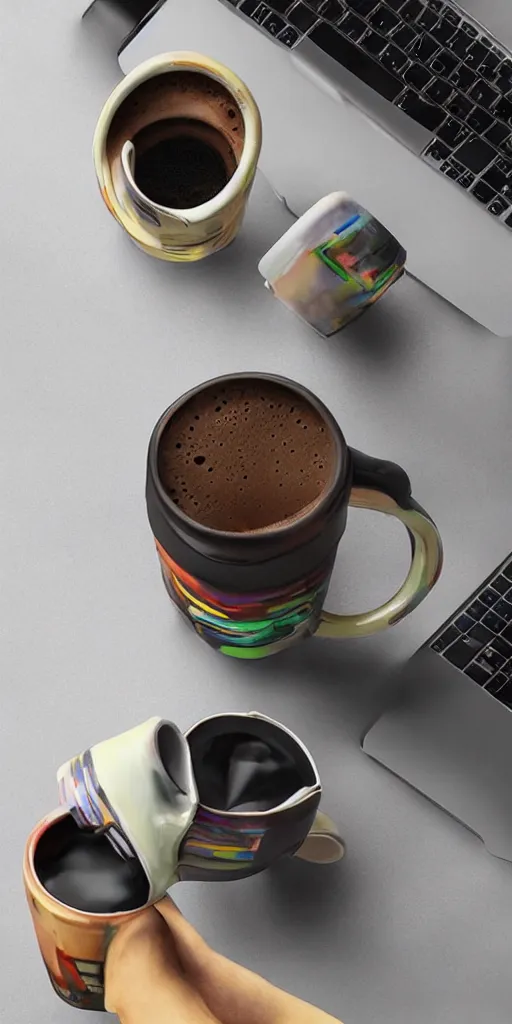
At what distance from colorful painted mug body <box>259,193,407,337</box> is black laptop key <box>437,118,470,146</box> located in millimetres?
55

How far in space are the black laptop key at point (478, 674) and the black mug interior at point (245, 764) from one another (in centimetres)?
11

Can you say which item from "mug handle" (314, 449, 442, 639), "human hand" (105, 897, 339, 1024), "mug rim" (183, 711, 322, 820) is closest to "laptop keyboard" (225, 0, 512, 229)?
"mug handle" (314, 449, 442, 639)

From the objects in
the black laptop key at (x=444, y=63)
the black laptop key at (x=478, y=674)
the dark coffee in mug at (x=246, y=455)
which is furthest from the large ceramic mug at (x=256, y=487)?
the black laptop key at (x=444, y=63)

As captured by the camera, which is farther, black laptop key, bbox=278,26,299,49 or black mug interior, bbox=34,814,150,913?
black laptop key, bbox=278,26,299,49

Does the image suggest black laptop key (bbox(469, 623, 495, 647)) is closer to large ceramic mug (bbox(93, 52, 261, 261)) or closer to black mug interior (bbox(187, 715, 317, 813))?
black mug interior (bbox(187, 715, 317, 813))

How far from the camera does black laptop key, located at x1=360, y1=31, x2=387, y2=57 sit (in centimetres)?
64

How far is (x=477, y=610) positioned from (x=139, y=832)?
0.21 m

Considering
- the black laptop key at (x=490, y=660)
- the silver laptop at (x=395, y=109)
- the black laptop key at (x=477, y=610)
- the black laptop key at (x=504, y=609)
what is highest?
the silver laptop at (x=395, y=109)

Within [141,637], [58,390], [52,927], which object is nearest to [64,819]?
[52,927]

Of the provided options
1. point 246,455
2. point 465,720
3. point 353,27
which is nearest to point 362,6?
point 353,27

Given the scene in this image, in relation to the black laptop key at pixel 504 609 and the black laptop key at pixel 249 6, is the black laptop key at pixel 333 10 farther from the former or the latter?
the black laptop key at pixel 504 609

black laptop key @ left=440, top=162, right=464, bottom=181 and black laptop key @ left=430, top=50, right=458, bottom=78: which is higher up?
black laptop key @ left=430, top=50, right=458, bottom=78

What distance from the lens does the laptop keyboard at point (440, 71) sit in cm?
63

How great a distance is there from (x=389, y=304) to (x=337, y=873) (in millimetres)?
307
